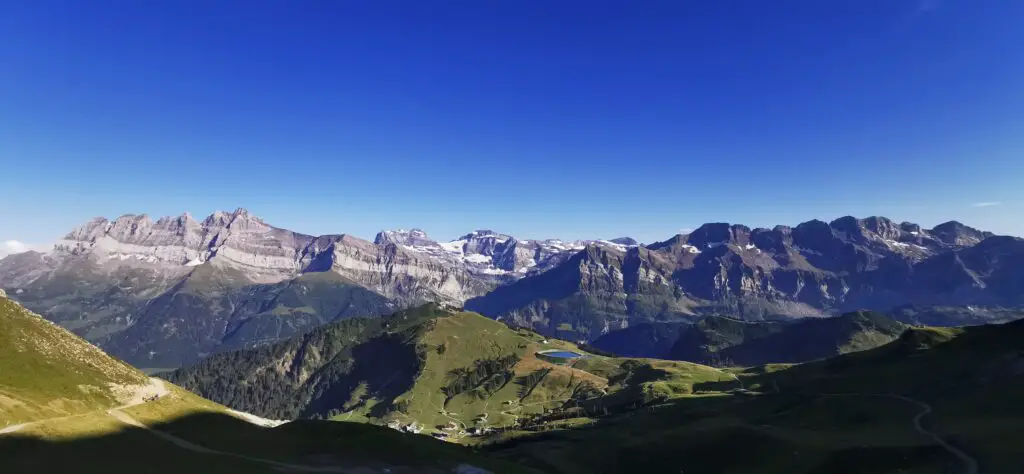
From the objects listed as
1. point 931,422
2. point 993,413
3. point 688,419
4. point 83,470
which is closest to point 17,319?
point 83,470

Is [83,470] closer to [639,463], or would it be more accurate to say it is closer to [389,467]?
[389,467]

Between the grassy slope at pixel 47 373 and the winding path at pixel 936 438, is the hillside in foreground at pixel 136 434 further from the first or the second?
the winding path at pixel 936 438

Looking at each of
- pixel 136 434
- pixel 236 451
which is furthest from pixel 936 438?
pixel 136 434

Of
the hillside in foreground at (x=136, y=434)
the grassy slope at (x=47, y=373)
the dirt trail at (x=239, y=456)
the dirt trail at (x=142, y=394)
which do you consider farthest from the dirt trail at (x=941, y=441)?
the grassy slope at (x=47, y=373)

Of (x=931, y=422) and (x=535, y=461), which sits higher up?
(x=931, y=422)

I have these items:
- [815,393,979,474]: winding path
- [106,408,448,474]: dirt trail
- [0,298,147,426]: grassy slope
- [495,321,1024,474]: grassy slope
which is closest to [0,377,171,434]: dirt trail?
[0,298,147,426]: grassy slope

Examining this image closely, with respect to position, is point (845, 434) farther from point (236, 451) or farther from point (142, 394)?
point (142, 394)
